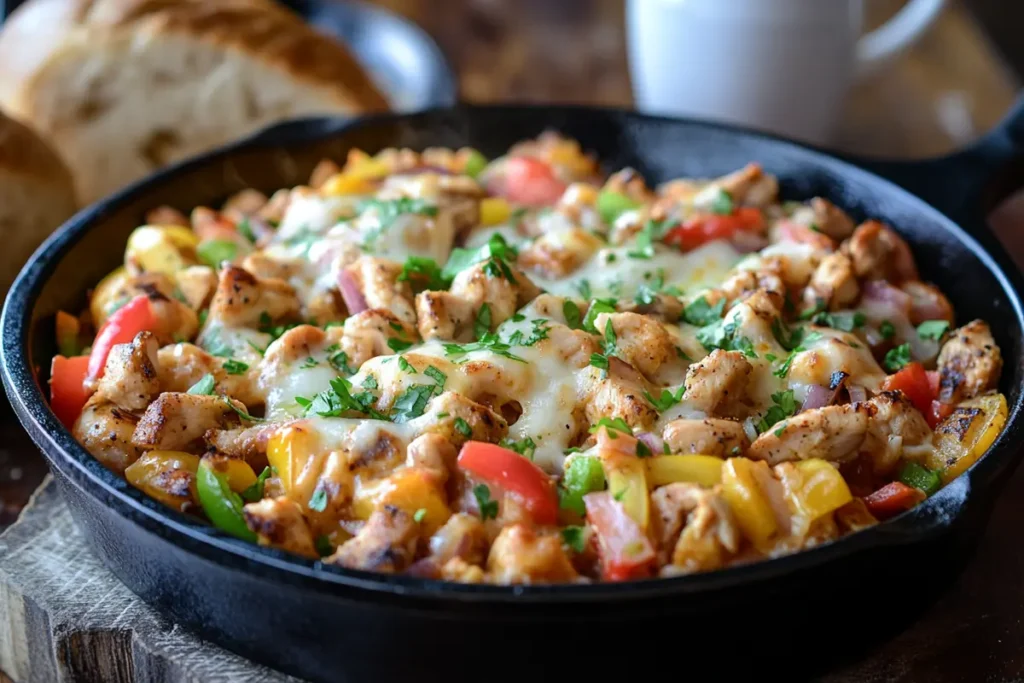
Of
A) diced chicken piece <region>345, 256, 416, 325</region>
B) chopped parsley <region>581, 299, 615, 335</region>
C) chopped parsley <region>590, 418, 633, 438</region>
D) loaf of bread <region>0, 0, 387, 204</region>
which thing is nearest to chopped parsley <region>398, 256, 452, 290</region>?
diced chicken piece <region>345, 256, 416, 325</region>

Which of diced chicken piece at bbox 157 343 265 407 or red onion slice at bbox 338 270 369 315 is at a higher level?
red onion slice at bbox 338 270 369 315

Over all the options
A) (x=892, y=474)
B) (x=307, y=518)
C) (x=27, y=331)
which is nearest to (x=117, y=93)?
(x=27, y=331)

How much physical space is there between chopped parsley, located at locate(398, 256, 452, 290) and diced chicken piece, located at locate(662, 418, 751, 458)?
0.85 metres

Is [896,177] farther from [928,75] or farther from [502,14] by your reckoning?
[502,14]

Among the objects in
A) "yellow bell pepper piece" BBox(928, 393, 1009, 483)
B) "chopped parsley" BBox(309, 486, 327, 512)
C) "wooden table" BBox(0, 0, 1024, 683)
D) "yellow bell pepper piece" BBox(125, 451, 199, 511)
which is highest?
"chopped parsley" BBox(309, 486, 327, 512)

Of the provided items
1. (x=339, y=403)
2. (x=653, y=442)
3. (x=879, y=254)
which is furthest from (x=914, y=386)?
(x=339, y=403)

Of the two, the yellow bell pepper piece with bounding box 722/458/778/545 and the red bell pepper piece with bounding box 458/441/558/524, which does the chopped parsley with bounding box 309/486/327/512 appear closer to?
the red bell pepper piece with bounding box 458/441/558/524

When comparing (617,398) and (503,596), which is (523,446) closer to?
(617,398)

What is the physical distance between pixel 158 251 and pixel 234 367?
2.19 feet

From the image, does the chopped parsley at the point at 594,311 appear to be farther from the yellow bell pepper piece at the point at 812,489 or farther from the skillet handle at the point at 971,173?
the skillet handle at the point at 971,173

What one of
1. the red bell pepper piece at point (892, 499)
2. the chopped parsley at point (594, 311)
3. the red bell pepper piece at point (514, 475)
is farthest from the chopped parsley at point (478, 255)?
the red bell pepper piece at point (892, 499)

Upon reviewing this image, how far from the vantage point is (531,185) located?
12.3 ft

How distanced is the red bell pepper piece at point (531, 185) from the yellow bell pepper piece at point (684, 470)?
1505 millimetres

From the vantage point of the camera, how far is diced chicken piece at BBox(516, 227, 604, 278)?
10.4 feet
